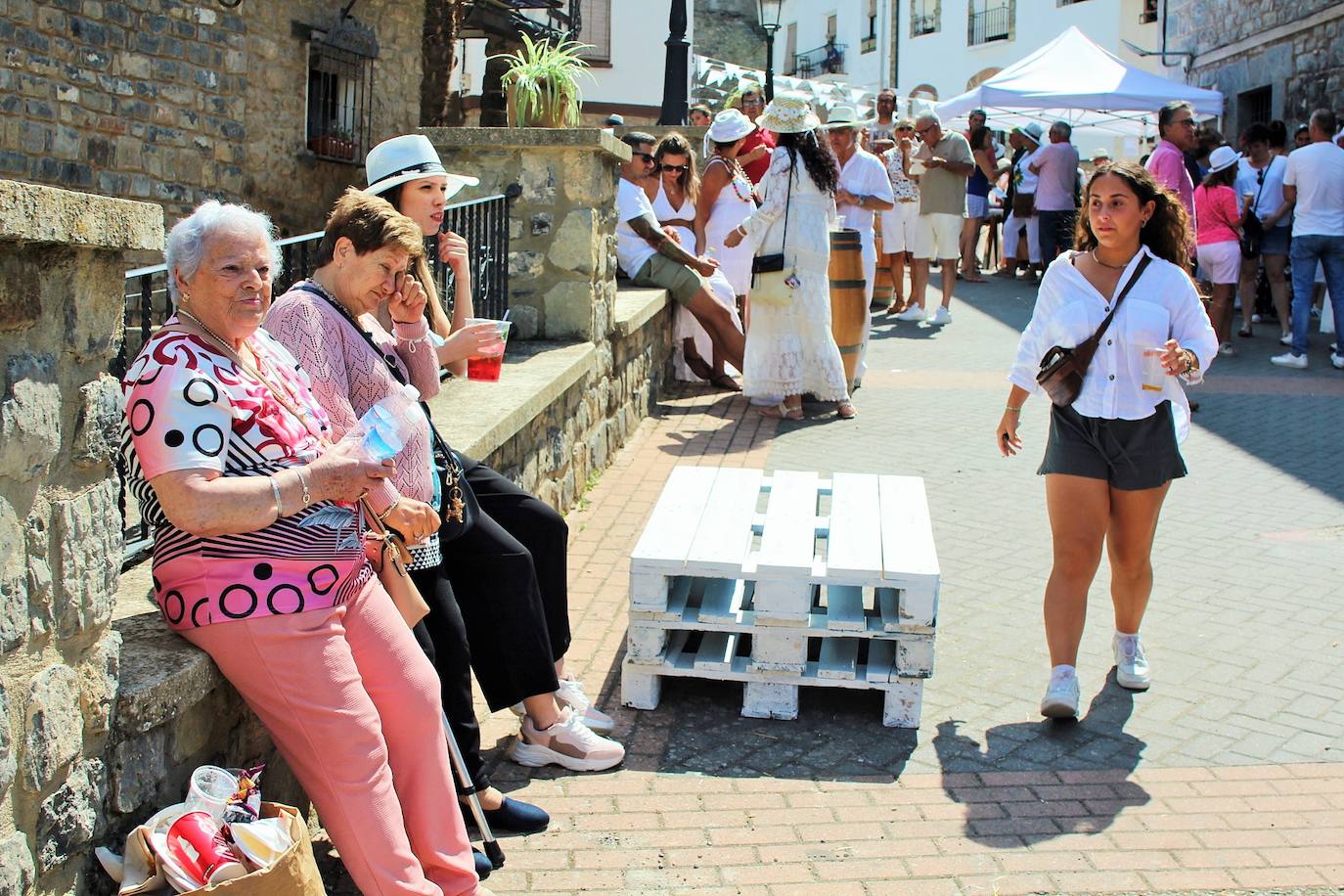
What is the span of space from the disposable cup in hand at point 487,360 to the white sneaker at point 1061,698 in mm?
2042

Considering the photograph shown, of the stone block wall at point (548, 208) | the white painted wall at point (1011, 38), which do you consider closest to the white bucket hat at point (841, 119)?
the stone block wall at point (548, 208)

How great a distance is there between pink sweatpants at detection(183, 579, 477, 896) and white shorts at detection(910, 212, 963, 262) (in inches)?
434

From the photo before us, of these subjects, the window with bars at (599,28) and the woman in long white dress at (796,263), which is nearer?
the woman in long white dress at (796,263)

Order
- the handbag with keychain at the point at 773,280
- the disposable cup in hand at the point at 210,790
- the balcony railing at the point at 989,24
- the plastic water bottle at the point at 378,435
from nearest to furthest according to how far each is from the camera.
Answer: the disposable cup in hand at the point at 210,790 → the plastic water bottle at the point at 378,435 → the handbag with keychain at the point at 773,280 → the balcony railing at the point at 989,24

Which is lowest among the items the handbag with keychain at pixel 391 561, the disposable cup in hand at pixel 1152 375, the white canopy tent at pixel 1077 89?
the handbag with keychain at pixel 391 561

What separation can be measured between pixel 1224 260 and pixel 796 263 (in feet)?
14.7

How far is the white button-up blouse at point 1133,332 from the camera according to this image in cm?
436

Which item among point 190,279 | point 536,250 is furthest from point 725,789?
point 536,250

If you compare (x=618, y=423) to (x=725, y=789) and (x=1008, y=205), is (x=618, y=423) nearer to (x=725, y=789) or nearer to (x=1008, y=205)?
(x=725, y=789)

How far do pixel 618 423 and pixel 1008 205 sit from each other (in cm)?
1049

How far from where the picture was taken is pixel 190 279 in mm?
2836

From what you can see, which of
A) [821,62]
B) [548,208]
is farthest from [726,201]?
[821,62]

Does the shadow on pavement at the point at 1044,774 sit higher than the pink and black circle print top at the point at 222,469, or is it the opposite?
the pink and black circle print top at the point at 222,469

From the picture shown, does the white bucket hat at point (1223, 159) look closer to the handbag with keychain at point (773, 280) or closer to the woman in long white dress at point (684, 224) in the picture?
the woman in long white dress at point (684, 224)
